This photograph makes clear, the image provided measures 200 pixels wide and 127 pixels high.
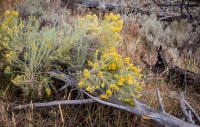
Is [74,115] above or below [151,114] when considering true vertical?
below

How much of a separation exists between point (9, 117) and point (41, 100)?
0.46 meters

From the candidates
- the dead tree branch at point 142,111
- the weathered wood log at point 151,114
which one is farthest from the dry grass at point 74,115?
the weathered wood log at point 151,114

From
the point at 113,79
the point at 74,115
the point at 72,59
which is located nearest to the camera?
the point at 113,79

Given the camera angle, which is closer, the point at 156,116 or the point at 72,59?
the point at 156,116

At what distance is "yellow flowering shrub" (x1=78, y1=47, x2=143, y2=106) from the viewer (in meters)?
2.88

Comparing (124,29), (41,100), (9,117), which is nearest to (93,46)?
(41,100)

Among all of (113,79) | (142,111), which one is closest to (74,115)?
(113,79)

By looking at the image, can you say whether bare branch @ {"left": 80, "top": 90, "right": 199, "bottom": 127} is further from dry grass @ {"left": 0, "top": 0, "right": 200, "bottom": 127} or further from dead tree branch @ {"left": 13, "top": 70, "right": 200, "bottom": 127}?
dry grass @ {"left": 0, "top": 0, "right": 200, "bottom": 127}

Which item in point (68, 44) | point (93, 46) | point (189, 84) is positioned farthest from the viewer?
point (189, 84)

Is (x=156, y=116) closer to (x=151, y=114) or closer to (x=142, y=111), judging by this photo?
(x=151, y=114)

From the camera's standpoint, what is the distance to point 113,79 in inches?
121

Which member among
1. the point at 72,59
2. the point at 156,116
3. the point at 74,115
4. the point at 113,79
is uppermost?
the point at 72,59

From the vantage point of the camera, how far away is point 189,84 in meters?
4.37

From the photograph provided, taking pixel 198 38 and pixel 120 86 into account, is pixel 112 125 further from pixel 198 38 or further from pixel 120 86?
pixel 198 38
